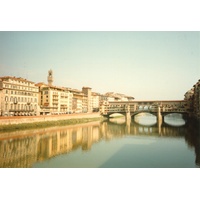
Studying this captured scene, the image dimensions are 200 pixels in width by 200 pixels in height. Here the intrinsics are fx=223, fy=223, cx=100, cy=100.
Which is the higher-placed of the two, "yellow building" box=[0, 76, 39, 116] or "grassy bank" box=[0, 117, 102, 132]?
"yellow building" box=[0, 76, 39, 116]

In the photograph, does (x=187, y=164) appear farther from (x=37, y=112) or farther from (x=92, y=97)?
(x=92, y=97)

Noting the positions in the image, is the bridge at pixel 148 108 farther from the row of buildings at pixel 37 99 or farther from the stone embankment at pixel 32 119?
the stone embankment at pixel 32 119

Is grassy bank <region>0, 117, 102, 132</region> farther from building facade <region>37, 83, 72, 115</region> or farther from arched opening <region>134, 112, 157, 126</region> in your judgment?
arched opening <region>134, 112, 157, 126</region>

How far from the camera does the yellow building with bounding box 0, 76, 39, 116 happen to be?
1958cm

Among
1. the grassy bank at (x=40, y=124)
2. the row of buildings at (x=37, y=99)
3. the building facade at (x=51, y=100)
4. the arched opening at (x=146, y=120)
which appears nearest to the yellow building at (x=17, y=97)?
the row of buildings at (x=37, y=99)

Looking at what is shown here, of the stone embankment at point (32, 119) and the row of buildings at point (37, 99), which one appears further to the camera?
the row of buildings at point (37, 99)

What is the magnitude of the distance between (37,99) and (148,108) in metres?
16.7

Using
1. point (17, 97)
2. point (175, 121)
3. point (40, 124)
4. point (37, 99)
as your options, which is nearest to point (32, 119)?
point (40, 124)

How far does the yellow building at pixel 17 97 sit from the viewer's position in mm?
19578

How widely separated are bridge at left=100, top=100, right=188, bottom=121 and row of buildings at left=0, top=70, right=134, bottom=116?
4291 mm

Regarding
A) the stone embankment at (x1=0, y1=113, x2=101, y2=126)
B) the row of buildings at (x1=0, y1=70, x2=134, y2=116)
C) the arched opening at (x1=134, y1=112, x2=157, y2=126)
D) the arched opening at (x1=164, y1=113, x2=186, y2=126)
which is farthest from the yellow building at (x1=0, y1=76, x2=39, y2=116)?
the arched opening at (x1=164, y1=113, x2=186, y2=126)

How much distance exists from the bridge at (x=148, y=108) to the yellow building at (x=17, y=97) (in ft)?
46.5

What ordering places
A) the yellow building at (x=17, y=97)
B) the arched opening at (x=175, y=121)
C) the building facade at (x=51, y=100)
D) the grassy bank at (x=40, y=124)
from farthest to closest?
the arched opening at (x=175, y=121)
the building facade at (x=51, y=100)
the yellow building at (x=17, y=97)
the grassy bank at (x=40, y=124)

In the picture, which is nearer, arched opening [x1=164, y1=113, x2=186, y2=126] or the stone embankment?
the stone embankment
